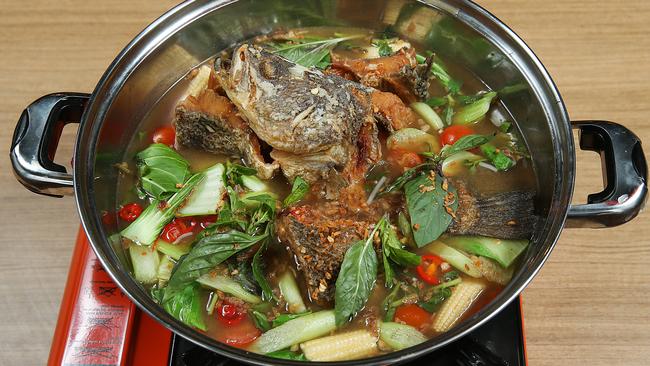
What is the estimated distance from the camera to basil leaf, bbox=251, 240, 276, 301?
6.33 ft

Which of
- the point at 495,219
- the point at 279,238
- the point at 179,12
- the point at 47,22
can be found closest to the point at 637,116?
the point at 495,219

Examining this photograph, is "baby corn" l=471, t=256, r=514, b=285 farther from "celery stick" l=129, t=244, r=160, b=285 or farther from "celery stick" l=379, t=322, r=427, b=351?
"celery stick" l=129, t=244, r=160, b=285

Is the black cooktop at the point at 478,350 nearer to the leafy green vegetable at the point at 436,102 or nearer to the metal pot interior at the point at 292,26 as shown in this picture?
the metal pot interior at the point at 292,26

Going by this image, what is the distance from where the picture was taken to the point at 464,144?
7.22ft

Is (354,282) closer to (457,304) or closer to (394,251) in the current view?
(394,251)

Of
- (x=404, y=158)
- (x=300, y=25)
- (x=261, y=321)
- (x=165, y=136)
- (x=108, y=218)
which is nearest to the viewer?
(x=261, y=321)

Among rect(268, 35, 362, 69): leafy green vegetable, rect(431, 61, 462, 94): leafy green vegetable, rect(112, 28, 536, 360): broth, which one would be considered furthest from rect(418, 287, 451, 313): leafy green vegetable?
rect(268, 35, 362, 69): leafy green vegetable

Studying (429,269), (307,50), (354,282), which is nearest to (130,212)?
(354,282)

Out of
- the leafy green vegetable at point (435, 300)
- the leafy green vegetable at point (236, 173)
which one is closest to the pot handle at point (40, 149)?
the leafy green vegetable at point (236, 173)

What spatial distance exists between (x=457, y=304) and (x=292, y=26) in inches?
64.3

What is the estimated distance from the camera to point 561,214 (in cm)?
179

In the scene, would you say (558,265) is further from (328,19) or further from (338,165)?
(328,19)

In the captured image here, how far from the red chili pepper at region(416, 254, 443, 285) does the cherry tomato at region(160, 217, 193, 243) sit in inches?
36.7

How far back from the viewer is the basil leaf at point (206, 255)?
6.09 feet
